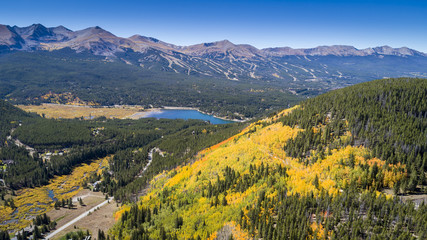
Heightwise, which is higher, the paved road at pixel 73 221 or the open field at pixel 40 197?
the paved road at pixel 73 221

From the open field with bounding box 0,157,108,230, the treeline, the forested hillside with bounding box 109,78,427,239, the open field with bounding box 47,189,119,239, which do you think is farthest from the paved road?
the treeline

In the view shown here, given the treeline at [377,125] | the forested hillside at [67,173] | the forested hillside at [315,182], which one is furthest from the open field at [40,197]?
the treeline at [377,125]

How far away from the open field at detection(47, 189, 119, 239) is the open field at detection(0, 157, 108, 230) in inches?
186

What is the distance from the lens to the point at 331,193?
2292 inches

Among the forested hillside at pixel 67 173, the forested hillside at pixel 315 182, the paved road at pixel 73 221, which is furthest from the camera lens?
the forested hillside at pixel 67 173

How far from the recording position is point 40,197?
5231 inches

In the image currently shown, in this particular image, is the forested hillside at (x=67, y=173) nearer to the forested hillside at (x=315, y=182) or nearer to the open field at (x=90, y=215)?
the open field at (x=90, y=215)

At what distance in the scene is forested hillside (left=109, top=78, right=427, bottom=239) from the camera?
164ft

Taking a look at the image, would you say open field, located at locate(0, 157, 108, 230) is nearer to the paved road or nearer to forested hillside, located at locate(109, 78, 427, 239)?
the paved road

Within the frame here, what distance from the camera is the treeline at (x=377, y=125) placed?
64312mm

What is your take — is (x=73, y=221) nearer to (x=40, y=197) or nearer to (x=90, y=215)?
(x=90, y=215)

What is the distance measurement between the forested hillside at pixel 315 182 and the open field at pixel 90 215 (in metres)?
16.0

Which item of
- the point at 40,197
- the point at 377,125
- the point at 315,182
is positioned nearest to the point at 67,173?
the point at 40,197

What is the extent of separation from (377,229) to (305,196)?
1725 cm
